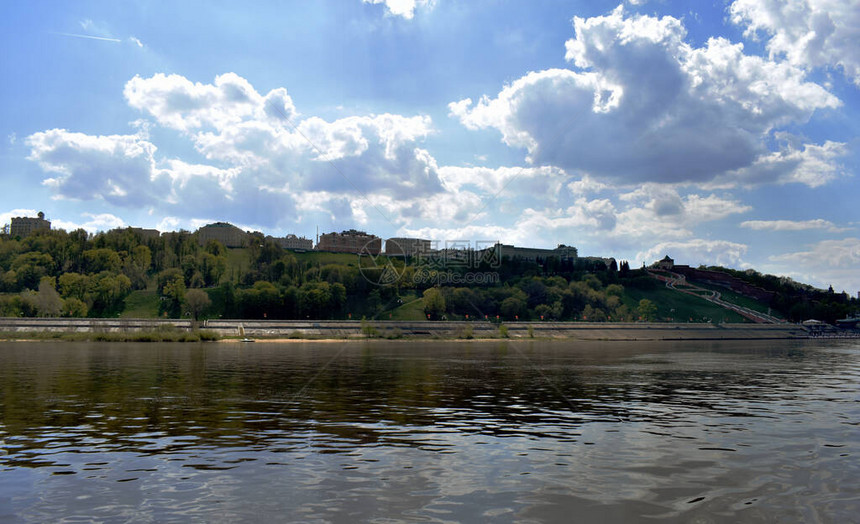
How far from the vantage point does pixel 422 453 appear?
87.7 feet

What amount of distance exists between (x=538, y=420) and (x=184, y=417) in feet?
65.8

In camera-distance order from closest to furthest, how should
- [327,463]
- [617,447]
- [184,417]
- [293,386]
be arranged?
1. [327,463]
2. [617,447]
3. [184,417]
4. [293,386]

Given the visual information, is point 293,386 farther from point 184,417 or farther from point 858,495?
point 858,495

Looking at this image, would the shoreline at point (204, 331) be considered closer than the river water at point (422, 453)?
No

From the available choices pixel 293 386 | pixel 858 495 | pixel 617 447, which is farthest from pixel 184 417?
pixel 858 495

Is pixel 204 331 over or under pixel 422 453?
under

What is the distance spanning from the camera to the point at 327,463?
24391 millimetres

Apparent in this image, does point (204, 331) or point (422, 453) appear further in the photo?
point (204, 331)

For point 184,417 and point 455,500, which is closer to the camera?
point 455,500

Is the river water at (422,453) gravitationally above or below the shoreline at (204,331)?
above

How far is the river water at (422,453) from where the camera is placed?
18875 mm

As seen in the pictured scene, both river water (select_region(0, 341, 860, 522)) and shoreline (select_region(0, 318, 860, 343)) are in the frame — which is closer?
river water (select_region(0, 341, 860, 522))

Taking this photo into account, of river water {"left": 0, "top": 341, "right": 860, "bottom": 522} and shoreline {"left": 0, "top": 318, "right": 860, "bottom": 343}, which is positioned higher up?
river water {"left": 0, "top": 341, "right": 860, "bottom": 522}

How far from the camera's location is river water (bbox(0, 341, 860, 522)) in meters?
18.9
